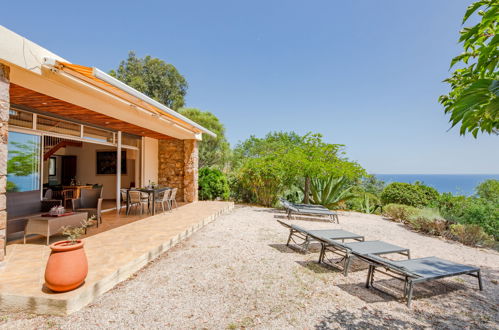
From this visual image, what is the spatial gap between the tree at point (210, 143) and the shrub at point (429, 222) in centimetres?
1525

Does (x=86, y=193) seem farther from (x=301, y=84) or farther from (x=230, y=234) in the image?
(x=301, y=84)

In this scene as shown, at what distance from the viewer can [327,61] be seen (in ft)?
57.3

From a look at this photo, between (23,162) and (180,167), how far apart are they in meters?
5.70

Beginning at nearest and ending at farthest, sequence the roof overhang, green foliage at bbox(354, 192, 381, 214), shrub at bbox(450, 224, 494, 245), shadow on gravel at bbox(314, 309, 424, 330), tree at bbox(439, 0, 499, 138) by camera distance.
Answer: tree at bbox(439, 0, 499, 138) < shadow on gravel at bbox(314, 309, 424, 330) < the roof overhang < shrub at bbox(450, 224, 494, 245) < green foliage at bbox(354, 192, 381, 214)

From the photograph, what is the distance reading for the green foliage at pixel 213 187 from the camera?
11570 mm

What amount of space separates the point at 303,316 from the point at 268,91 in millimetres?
24384

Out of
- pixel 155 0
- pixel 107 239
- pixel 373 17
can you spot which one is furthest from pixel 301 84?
pixel 107 239

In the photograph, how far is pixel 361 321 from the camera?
267 centimetres

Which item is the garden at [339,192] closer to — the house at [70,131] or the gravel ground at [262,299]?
the house at [70,131]

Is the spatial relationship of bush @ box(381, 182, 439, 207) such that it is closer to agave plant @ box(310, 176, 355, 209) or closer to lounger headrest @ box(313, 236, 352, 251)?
agave plant @ box(310, 176, 355, 209)

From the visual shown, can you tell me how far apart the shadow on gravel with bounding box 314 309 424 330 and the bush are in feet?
31.6

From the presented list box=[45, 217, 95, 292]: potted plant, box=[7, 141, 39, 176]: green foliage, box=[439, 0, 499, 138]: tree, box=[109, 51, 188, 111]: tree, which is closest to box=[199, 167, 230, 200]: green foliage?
box=[7, 141, 39, 176]: green foliage

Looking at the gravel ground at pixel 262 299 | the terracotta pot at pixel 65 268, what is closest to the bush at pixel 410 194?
the gravel ground at pixel 262 299

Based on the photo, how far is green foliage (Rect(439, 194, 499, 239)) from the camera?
7.01 meters
